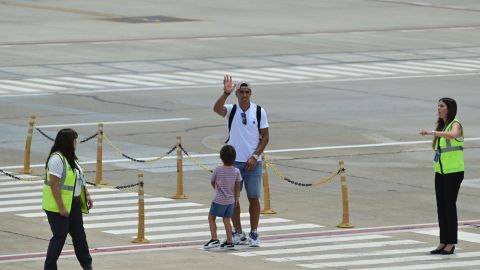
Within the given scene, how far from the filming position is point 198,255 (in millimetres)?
19484

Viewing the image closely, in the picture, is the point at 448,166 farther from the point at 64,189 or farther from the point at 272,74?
the point at 272,74

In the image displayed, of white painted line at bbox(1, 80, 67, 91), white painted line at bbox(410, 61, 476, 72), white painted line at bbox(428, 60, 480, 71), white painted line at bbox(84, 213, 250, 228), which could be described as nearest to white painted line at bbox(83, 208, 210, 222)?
white painted line at bbox(84, 213, 250, 228)

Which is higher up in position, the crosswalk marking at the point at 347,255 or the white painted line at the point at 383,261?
the crosswalk marking at the point at 347,255

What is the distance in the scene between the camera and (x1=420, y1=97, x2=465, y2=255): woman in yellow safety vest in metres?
19.7

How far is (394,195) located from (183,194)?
3617 mm

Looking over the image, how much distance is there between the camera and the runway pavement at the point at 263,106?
67.4 ft

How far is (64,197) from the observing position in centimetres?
1728

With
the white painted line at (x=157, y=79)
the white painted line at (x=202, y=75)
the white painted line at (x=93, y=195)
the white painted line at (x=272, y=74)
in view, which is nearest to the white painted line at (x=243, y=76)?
the white painted line at (x=272, y=74)

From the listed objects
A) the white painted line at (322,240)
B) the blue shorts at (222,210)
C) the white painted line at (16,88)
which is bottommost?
the white painted line at (322,240)

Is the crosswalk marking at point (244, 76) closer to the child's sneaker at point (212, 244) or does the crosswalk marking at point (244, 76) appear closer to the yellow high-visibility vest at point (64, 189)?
the child's sneaker at point (212, 244)

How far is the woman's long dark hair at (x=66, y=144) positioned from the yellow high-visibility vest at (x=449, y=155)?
5.27 metres

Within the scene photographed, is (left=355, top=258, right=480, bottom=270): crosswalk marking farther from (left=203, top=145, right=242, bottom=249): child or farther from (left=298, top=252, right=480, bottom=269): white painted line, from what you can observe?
(left=203, top=145, right=242, bottom=249): child

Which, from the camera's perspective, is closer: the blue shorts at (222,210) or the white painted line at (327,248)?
the white painted line at (327,248)

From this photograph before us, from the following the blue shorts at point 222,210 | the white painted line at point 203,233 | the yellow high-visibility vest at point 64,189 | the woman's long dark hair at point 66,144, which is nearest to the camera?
the woman's long dark hair at point 66,144
